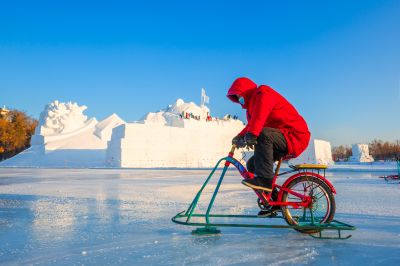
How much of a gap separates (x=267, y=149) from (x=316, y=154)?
4264cm

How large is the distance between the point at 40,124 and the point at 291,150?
54.3 metres

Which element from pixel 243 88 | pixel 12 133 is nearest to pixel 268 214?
pixel 243 88

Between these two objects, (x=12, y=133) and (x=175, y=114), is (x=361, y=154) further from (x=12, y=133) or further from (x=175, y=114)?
(x=12, y=133)

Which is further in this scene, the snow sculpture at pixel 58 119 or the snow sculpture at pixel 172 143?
the snow sculpture at pixel 58 119

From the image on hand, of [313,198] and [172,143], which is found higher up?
[172,143]

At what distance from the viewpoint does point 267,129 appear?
2.55 metres

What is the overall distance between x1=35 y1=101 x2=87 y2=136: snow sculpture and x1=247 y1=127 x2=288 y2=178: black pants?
167ft

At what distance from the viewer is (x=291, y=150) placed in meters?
2.57

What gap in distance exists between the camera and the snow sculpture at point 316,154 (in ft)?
136

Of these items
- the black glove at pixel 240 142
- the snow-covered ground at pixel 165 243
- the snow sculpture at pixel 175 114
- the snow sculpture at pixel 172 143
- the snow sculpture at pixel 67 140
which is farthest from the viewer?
the snow sculpture at pixel 175 114

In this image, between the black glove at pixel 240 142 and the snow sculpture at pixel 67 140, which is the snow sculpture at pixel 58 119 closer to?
the snow sculpture at pixel 67 140

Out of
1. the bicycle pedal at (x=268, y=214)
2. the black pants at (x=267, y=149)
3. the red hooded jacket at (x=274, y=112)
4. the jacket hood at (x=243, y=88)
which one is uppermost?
the jacket hood at (x=243, y=88)

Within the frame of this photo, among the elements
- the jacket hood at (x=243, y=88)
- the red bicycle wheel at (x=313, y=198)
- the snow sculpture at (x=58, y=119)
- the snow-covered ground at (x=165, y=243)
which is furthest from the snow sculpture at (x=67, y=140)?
the red bicycle wheel at (x=313, y=198)

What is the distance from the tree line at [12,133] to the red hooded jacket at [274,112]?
48.7m
